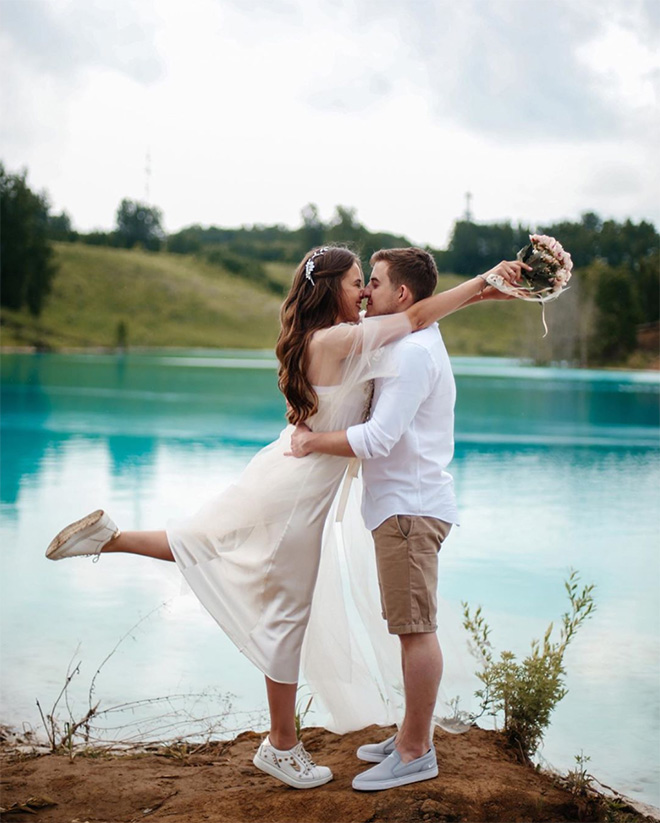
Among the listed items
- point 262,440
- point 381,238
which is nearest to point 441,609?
point 262,440

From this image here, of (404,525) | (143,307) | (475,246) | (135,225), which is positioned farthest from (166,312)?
(404,525)

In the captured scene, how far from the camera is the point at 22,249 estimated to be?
63.3 metres

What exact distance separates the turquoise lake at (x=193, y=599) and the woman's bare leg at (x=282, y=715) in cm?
47

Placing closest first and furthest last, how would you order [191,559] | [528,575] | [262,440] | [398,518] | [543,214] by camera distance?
[398,518], [191,559], [528,575], [262,440], [543,214]

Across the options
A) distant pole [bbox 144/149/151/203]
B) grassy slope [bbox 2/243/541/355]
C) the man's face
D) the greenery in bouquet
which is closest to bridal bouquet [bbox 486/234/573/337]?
the greenery in bouquet

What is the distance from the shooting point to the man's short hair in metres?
3.01

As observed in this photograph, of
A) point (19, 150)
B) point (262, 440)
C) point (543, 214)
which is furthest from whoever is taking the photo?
point (543, 214)

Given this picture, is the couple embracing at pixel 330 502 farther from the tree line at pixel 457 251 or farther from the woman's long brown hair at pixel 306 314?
the tree line at pixel 457 251

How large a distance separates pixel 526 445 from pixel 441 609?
475 inches

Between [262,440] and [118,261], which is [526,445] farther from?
[118,261]

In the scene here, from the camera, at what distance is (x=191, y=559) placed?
3.12 m

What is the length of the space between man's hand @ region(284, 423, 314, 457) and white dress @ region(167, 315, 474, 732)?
0.10ft

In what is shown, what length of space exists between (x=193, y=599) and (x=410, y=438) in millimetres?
3648

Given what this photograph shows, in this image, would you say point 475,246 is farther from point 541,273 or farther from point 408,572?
point 408,572
